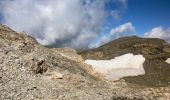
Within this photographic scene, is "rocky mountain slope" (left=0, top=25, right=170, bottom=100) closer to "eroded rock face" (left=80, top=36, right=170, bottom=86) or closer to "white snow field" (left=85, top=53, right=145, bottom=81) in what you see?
"eroded rock face" (left=80, top=36, right=170, bottom=86)

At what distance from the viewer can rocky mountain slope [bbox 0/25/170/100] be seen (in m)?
29.0

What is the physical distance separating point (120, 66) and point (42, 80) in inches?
987

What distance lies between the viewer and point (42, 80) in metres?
32.6

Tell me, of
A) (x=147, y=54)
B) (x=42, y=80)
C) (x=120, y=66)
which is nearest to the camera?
(x=42, y=80)

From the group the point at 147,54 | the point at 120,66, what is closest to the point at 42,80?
the point at 120,66

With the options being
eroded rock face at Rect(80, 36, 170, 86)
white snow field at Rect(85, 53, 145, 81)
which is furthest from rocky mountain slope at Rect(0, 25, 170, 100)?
white snow field at Rect(85, 53, 145, 81)

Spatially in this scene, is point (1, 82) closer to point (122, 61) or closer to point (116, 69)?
point (116, 69)

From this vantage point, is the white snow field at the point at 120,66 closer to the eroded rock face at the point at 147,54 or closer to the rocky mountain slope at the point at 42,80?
the eroded rock face at the point at 147,54

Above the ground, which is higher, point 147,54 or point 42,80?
point 147,54

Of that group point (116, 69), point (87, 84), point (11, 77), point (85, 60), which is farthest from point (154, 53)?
point (11, 77)

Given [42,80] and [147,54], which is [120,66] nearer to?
[147,54]

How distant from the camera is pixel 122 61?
56.2m

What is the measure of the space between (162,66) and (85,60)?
15.6 m

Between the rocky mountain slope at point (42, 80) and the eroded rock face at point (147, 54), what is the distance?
4.04m
